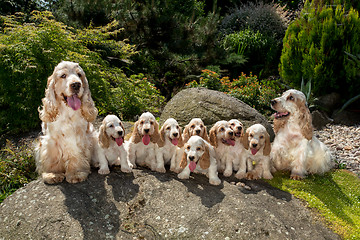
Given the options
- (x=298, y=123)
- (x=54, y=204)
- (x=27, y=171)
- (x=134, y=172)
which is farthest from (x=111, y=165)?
(x=298, y=123)

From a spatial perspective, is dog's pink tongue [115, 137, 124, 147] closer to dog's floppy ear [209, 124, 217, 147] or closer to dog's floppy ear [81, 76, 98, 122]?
dog's floppy ear [81, 76, 98, 122]

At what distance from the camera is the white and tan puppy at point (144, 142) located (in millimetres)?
4785

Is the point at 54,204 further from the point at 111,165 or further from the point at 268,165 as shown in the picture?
the point at 268,165

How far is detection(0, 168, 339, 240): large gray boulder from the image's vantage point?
145 inches

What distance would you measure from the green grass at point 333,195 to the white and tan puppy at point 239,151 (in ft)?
1.70

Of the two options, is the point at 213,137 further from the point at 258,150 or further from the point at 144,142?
the point at 144,142

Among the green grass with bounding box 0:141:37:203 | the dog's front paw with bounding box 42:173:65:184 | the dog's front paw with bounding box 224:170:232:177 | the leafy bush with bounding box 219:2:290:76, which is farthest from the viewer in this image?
the leafy bush with bounding box 219:2:290:76

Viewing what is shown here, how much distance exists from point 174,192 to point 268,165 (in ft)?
5.70

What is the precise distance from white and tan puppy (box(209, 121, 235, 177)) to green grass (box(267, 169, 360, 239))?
0.74 meters

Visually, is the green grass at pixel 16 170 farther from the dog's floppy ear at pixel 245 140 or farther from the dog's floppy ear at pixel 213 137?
the dog's floppy ear at pixel 245 140

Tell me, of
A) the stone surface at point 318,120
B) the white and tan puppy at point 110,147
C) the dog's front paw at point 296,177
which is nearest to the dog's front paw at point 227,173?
the dog's front paw at point 296,177

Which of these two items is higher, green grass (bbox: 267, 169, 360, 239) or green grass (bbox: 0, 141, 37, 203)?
green grass (bbox: 267, 169, 360, 239)

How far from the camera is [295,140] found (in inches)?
206

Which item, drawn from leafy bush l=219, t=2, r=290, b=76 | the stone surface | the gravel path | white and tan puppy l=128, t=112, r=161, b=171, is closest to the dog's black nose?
white and tan puppy l=128, t=112, r=161, b=171
